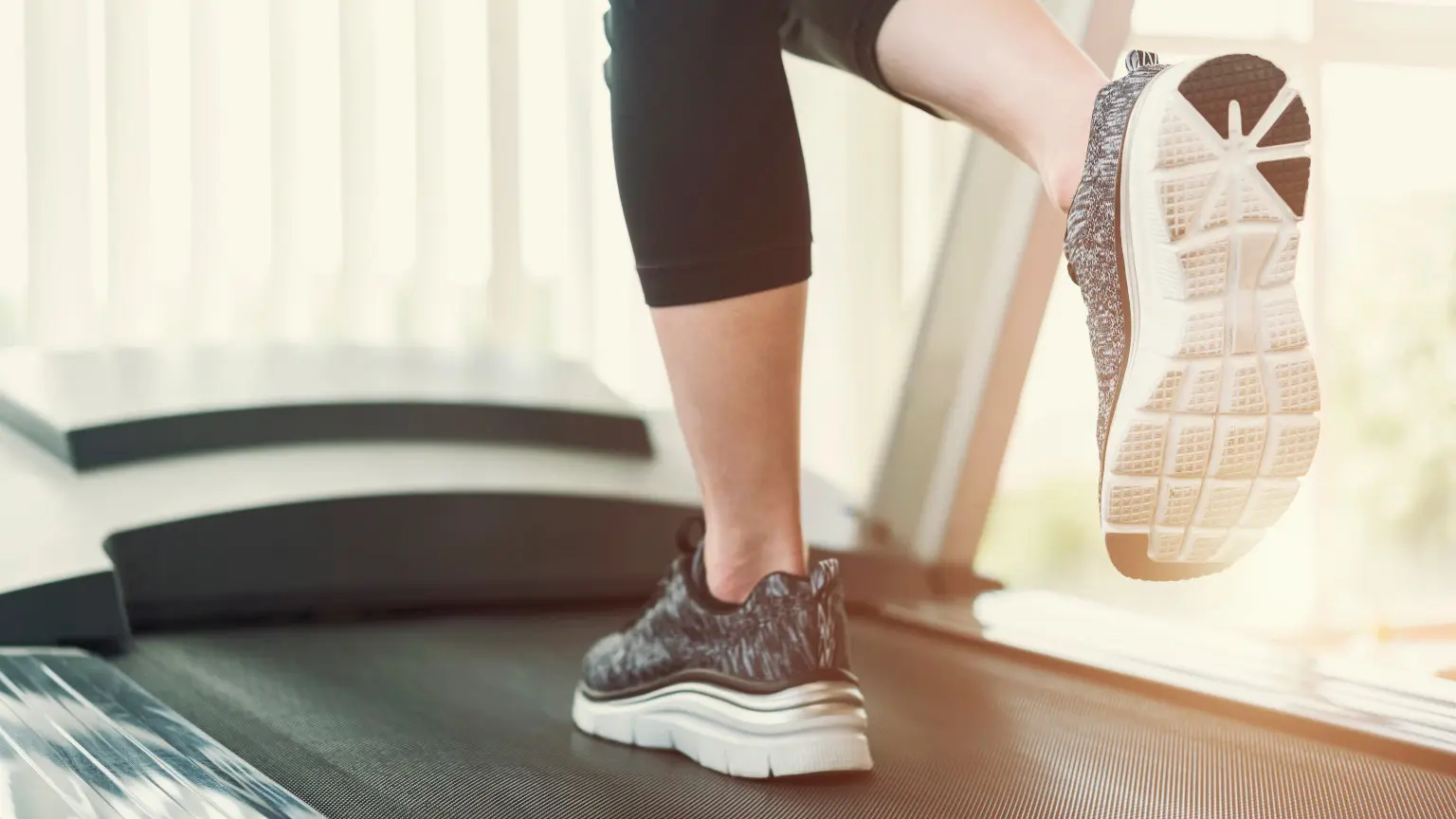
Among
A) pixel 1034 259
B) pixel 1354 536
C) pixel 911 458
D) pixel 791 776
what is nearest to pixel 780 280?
pixel 791 776

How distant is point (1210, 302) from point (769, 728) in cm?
42

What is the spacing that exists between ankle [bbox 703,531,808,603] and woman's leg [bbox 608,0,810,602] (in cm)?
8

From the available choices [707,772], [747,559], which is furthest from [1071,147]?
[707,772]

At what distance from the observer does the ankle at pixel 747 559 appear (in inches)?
34.8

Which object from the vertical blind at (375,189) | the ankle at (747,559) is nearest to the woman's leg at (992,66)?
the ankle at (747,559)

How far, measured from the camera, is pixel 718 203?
0.77 metres

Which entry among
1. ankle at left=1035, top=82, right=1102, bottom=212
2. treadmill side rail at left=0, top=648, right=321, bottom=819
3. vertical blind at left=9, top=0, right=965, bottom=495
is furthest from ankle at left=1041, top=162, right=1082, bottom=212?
vertical blind at left=9, top=0, right=965, bottom=495

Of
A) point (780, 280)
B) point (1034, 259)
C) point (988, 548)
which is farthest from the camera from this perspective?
point (988, 548)

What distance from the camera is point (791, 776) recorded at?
33.2 inches

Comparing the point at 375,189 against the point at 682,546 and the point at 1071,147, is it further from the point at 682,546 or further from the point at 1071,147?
the point at 1071,147

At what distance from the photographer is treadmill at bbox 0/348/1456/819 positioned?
0.83 m

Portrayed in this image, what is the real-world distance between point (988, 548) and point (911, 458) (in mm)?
192

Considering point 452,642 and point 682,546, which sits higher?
point 682,546

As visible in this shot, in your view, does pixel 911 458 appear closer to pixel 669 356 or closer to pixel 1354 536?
pixel 669 356
